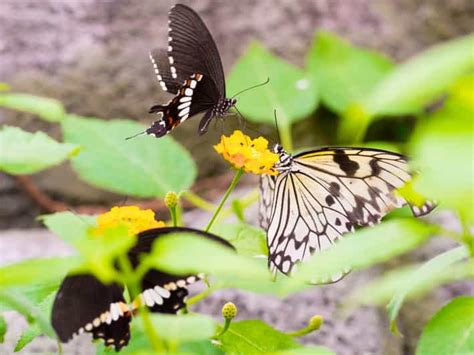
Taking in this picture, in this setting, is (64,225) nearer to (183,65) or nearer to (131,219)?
(131,219)

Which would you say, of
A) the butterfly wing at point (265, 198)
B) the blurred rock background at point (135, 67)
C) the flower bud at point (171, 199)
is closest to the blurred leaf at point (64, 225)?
the flower bud at point (171, 199)

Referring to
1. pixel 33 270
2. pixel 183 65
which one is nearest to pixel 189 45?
pixel 183 65

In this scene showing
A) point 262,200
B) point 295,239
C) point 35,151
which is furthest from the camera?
point 262,200

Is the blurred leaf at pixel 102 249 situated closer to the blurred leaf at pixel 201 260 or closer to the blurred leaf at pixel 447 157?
the blurred leaf at pixel 201 260

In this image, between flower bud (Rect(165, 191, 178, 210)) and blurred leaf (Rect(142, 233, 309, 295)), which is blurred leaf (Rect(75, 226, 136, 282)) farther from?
flower bud (Rect(165, 191, 178, 210))

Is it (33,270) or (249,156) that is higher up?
(33,270)

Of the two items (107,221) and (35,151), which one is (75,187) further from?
(35,151)

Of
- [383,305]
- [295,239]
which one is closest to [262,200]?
[295,239]
